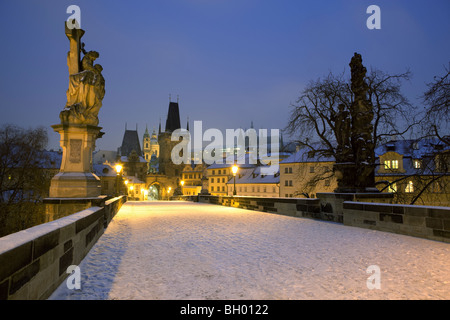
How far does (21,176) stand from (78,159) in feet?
70.1

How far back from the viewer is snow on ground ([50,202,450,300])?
3648mm

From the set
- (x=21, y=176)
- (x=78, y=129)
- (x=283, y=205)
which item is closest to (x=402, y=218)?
(x=283, y=205)

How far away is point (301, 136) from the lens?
72.1ft

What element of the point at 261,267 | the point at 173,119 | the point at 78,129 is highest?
the point at 173,119

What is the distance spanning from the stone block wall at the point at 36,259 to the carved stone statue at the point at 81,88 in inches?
253

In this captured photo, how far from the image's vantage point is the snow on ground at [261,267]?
3.65 meters

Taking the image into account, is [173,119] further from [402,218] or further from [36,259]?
[36,259]

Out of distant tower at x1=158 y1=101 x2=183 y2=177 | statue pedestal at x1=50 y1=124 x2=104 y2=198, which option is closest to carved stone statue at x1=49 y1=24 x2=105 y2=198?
statue pedestal at x1=50 y1=124 x2=104 y2=198

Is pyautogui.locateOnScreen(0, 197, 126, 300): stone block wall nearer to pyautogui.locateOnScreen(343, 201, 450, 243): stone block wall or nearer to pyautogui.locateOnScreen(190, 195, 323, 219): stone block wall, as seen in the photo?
pyautogui.locateOnScreen(343, 201, 450, 243): stone block wall

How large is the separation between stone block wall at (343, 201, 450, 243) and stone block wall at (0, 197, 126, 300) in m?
7.44

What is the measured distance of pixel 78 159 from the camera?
1019 centimetres

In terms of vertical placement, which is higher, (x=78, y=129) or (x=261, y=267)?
(x=78, y=129)

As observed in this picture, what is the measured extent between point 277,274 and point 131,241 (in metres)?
3.99

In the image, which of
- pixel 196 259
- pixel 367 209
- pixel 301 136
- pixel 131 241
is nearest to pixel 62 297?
pixel 196 259
